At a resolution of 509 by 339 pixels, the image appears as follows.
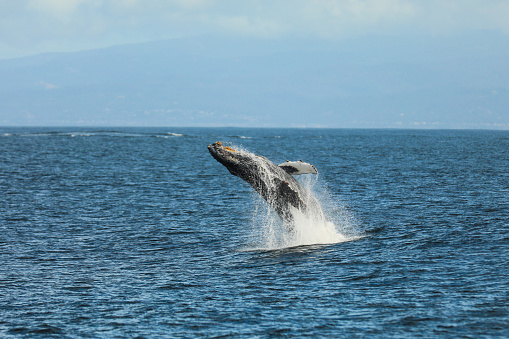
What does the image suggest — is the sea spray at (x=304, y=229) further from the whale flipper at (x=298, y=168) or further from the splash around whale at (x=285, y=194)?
the whale flipper at (x=298, y=168)

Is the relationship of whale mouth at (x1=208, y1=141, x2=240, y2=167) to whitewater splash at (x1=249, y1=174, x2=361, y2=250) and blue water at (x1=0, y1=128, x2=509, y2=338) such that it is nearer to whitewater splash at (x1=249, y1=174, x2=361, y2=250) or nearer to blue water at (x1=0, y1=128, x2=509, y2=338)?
whitewater splash at (x1=249, y1=174, x2=361, y2=250)

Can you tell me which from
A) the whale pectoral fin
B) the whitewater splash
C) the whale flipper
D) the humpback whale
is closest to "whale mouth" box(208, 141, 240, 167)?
the humpback whale

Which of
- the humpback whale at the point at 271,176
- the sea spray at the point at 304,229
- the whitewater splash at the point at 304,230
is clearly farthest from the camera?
→ the whitewater splash at the point at 304,230

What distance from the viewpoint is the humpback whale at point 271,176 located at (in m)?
21.9

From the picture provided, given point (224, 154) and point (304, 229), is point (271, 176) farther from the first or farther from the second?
point (304, 229)

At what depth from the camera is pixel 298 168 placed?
71.8ft

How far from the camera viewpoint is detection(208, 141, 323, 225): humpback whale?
21.9 m

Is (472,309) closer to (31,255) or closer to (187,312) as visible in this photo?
(187,312)

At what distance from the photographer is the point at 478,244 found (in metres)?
23.4

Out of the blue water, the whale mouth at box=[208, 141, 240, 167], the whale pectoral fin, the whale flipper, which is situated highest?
the whale mouth at box=[208, 141, 240, 167]

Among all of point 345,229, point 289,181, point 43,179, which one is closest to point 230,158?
point 289,181

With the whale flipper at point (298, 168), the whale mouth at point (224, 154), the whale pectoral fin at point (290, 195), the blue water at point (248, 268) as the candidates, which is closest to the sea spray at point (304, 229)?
the blue water at point (248, 268)

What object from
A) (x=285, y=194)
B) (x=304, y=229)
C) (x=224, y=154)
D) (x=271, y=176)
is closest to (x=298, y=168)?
(x=271, y=176)

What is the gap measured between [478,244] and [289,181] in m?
7.46
